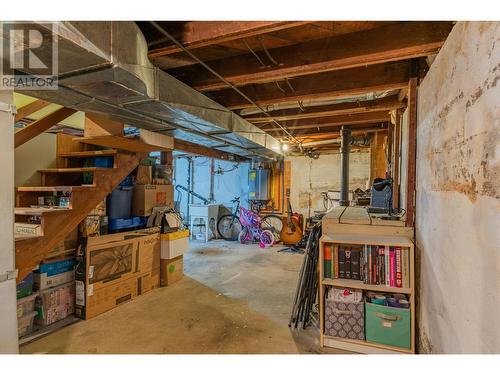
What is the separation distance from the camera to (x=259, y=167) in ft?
21.7

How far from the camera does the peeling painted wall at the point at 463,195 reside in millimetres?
939

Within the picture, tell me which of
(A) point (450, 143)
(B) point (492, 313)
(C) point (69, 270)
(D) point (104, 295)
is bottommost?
(D) point (104, 295)

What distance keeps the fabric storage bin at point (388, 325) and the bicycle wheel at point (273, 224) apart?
4259 millimetres

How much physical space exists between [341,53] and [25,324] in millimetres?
3438

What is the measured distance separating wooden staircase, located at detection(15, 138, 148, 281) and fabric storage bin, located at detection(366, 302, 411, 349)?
8.63ft

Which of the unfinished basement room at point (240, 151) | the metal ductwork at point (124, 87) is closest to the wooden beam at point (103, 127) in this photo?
the unfinished basement room at point (240, 151)

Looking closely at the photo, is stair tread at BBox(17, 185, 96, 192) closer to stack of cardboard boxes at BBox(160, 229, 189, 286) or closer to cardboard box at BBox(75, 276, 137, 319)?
cardboard box at BBox(75, 276, 137, 319)

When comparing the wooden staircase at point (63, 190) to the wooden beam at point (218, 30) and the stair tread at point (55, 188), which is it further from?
the wooden beam at point (218, 30)

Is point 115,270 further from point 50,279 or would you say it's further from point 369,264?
point 369,264

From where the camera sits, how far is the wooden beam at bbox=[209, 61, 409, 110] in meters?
2.29

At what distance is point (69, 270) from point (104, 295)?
1.43ft
